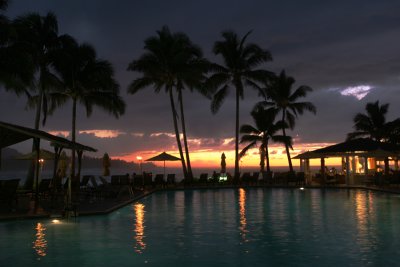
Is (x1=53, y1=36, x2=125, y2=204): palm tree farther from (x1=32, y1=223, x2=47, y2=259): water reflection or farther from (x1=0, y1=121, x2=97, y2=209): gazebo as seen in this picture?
(x1=32, y1=223, x2=47, y2=259): water reflection

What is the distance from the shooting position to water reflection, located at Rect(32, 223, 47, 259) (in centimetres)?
909

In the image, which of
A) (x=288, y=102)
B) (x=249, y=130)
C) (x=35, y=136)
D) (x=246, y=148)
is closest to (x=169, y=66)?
(x=249, y=130)

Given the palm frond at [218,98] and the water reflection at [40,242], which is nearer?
the water reflection at [40,242]

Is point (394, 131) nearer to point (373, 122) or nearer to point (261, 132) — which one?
point (373, 122)

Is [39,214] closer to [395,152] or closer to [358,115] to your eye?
[395,152]

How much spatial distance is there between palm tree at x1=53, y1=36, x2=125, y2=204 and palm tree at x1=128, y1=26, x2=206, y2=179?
290cm

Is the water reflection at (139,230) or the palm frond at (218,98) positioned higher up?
the palm frond at (218,98)

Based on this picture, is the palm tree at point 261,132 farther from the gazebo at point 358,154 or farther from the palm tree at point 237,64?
the gazebo at point 358,154

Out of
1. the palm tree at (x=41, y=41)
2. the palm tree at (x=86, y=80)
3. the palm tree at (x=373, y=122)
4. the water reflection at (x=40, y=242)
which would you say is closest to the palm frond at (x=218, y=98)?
the palm tree at (x=86, y=80)

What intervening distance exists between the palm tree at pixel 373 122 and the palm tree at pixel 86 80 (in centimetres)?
2309

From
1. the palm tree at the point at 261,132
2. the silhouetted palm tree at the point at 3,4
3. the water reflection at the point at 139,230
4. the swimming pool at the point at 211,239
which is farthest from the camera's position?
the palm tree at the point at 261,132

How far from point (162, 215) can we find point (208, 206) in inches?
135

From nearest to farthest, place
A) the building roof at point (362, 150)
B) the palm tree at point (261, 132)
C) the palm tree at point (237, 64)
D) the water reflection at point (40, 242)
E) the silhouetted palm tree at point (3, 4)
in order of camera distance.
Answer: the water reflection at point (40, 242)
the silhouetted palm tree at point (3, 4)
the building roof at point (362, 150)
the palm tree at point (237, 64)
the palm tree at point (261, 132)

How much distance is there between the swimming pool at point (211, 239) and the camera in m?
8.39
